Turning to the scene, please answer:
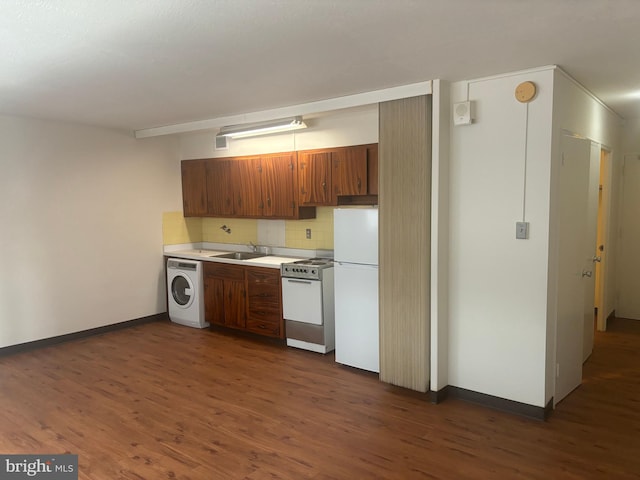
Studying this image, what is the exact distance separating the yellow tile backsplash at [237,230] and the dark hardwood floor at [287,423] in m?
1.43

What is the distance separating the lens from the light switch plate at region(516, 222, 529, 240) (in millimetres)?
3225

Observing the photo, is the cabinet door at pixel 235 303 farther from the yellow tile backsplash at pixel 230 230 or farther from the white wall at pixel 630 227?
the white wall at pixel 630 227

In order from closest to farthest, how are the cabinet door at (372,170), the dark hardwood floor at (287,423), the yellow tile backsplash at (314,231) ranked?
the dark hardwood floor at (287,423), the cabinet door at (372,170), the yellow tile backsplash at (314,231)

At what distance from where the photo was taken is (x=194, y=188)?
621 centimetres

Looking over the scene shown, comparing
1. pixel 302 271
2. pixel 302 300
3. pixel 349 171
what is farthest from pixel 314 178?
pixel 302 300

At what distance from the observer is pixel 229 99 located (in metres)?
4.02

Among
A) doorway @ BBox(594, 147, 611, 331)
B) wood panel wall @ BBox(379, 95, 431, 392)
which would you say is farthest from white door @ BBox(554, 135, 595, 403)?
doorway @ BBox(594, 147, 611, 331)

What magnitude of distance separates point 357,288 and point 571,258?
5.69 ft

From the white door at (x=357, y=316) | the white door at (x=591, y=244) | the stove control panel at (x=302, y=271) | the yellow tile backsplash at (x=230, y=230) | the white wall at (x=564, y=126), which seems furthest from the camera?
the yellow tile backsplash at (x=230, y=230)

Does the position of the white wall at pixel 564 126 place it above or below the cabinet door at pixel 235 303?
above

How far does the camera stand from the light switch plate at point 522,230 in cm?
322

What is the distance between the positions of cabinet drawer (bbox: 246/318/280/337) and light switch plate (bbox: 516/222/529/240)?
2726mm

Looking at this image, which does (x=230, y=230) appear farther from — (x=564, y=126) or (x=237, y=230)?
(x=564, y=126)

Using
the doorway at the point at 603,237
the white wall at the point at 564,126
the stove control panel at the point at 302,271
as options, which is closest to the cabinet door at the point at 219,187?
the stove control panel at the point at 302,271
